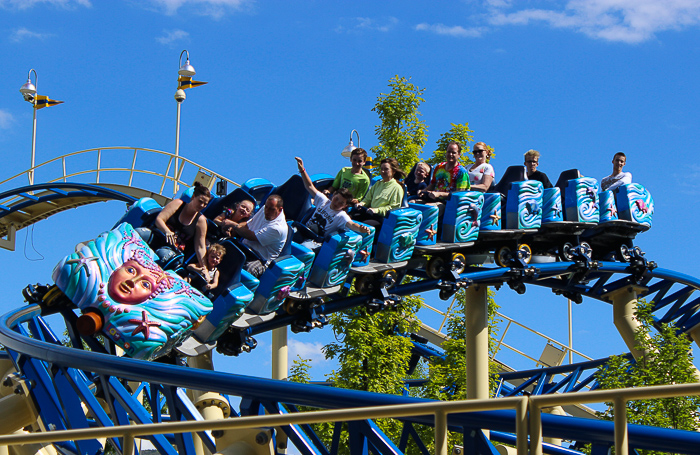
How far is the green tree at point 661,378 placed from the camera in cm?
648

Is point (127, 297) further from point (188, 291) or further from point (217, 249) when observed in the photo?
point (217, 249)

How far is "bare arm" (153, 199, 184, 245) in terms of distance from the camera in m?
5.44

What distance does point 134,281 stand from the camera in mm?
4684

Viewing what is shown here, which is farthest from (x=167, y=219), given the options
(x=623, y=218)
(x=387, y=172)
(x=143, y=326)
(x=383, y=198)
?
(x=623, y=218)

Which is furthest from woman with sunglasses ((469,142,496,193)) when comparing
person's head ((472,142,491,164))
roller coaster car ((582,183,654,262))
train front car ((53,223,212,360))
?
train front car ((53,223,212,360))

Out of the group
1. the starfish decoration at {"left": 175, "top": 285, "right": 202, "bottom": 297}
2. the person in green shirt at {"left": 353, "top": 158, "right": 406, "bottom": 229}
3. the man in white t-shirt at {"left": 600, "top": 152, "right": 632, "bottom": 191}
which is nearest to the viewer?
the starfish decoration at {"left": 175, "top": 285, "right": 202, "bottom": 297}

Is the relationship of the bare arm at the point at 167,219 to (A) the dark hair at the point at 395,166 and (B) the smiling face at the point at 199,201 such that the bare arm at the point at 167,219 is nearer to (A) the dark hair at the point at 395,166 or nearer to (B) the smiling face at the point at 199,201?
(B) the smiling face at the point at 199,201

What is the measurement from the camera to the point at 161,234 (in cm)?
546

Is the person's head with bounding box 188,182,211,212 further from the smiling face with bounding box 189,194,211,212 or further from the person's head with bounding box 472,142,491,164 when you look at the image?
the person's head with bounding box 472,142,491,164

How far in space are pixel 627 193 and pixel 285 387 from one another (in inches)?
232

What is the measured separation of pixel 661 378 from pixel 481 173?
2.33m

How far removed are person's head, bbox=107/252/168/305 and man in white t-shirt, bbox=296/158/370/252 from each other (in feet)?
4.92

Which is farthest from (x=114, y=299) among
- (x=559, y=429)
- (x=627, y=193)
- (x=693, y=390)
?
(x=627, y=193)

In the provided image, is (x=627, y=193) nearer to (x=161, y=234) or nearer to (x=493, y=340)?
(x=493, y=340)
